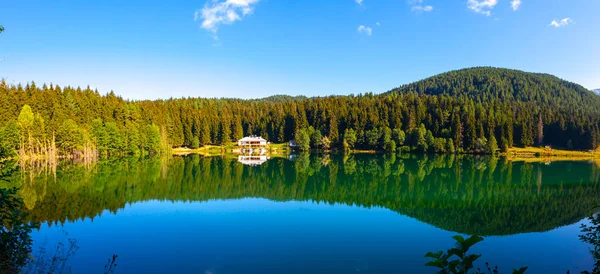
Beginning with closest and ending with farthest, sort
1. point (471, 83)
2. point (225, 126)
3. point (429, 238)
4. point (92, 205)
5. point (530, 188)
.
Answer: point (429, 238) → point (92, 205) → point (530, 188) → point (225, 126) → point (471, 83)

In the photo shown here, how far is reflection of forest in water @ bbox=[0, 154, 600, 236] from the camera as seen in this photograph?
21.5m

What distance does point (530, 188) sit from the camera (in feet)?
107

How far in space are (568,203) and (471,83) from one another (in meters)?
177

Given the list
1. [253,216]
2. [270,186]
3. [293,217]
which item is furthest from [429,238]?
[270,186]

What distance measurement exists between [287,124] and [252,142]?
11.9m

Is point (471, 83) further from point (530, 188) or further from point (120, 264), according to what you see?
point (120, 264)

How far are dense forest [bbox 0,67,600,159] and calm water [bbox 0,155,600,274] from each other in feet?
108

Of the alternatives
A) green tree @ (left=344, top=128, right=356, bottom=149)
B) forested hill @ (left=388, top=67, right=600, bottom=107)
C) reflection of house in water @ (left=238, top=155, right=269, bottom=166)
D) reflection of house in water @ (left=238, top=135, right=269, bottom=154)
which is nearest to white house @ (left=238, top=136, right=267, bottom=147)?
reflection of house in water @ (left=238, top=135, right=269, bottom=154)

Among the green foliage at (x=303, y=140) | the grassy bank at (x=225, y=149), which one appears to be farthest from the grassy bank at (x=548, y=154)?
the grassy bank at (x=225, y=149)

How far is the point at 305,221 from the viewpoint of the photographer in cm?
2059

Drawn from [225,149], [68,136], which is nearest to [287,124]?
[225,149]

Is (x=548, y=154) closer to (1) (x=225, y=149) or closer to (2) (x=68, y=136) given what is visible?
(1) (x=225, y=149)

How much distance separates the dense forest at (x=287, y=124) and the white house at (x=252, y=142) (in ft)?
15.1

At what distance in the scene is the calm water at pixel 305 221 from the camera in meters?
14.0
